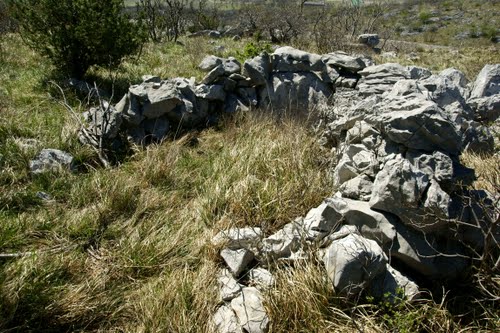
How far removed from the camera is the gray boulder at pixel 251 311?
265 cm

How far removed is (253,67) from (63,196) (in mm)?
3805

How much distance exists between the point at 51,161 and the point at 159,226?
5.70 ft

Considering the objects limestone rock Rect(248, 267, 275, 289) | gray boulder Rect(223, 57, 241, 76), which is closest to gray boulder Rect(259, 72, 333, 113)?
gray boulder Rect(223, 57, 241, 76)

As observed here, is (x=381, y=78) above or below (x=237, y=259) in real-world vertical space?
above

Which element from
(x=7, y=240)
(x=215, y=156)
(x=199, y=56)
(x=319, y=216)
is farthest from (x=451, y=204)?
(x=199, y=56)

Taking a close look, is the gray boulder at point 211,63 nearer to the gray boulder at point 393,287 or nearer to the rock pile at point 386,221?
the rock pile at point 386,221

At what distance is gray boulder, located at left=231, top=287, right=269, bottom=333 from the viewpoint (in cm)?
265

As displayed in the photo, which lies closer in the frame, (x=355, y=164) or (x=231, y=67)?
(x=355, y=164)

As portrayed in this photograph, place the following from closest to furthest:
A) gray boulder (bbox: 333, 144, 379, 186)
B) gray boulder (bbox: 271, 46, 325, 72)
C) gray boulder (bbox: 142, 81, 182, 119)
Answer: gray boulder (bbox: 333, 144, 379, 186) < gray boulder (bbox: 142, 81, 182, 119) < gray boulder (bbox: 271, 46, 325, 72)

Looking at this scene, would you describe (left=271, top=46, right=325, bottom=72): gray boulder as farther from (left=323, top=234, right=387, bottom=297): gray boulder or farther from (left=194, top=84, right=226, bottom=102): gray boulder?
(left=323, top=234, right=387, bottom=297): gray boulder

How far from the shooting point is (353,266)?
2.68m

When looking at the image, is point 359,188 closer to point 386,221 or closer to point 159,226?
point 386,221

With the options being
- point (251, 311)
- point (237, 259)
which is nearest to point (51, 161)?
point (237, 259)

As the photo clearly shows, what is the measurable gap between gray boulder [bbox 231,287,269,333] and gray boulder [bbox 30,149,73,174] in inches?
111
